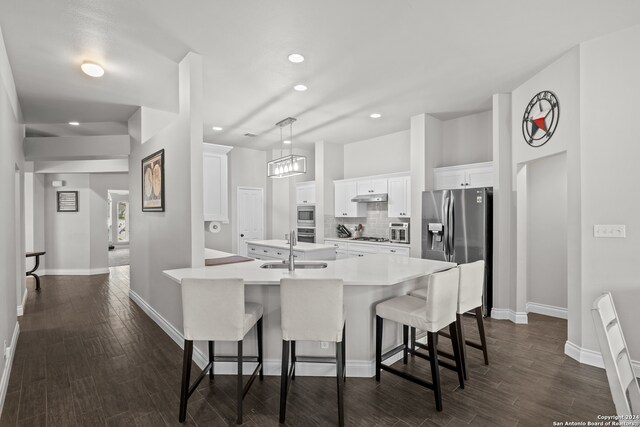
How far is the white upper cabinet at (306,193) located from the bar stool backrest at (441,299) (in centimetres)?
469

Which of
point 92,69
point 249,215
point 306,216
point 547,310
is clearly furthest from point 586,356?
point 249,215

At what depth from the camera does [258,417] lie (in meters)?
2.14

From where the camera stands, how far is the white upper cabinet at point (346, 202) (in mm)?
6383

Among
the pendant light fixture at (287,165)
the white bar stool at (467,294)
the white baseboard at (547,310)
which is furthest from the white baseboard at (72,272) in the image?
the white baseboard at (547,310)

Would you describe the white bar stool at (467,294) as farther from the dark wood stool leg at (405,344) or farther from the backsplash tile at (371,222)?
the backsplash tile at (371,222)

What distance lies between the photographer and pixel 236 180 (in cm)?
714

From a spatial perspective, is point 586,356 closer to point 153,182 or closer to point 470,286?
point 470,286

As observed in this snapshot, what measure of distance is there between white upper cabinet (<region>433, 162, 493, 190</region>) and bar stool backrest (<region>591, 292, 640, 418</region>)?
3.21 meters

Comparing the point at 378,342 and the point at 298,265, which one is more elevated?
the point at 298,265

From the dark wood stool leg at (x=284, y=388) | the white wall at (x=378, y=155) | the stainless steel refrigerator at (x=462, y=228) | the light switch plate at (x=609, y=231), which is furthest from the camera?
the white wall at (x=378, y=155)

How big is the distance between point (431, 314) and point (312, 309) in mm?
840

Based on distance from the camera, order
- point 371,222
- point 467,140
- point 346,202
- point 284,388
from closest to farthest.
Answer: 1. point 284,388
2. point 467,140
3. point 371,222
4. point 346,202

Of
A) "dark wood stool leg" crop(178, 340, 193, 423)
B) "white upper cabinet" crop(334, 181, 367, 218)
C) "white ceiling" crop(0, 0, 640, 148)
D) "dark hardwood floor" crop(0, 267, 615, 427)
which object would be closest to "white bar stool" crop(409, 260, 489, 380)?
"dark hardwood floor" crop(0, 267, 615, 427)

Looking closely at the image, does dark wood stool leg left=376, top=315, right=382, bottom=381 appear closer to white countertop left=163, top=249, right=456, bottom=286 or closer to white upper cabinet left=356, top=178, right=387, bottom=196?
white countertop left=163, top=249, right=456, bottom=286
